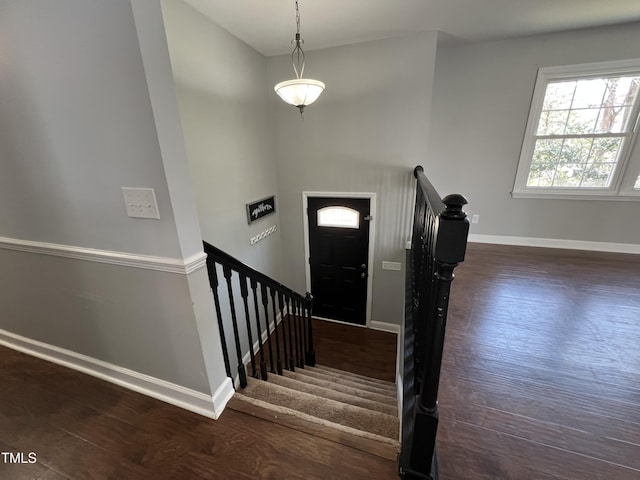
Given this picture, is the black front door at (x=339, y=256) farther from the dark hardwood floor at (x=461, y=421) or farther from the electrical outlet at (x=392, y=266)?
the dark hardwood floor at (x=461, y=421)

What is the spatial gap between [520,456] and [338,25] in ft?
11.6

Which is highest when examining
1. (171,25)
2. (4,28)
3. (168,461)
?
(171,25)

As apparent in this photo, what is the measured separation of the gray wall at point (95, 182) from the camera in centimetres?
101

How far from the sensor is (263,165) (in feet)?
11.4

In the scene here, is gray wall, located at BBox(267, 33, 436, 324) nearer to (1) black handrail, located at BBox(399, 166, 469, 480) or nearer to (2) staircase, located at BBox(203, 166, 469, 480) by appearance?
(2) staircase, located at BBox(203, 166, 469, 480)

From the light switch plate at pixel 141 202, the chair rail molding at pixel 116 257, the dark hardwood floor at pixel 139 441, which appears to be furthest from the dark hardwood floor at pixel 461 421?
the light switch plate at pixel 141 202

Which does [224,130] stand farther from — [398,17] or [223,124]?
[398,17]

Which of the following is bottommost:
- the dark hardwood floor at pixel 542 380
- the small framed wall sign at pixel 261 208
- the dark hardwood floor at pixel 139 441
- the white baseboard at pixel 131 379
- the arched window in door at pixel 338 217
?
the dark hardwood floor at pixel 139 441

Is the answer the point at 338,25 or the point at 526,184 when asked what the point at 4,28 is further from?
the point at 526,184

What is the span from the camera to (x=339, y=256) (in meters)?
3.97

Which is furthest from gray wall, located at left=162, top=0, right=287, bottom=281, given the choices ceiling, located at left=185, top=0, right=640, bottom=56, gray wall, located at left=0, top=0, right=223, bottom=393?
gray wall, located at left=0, top=0, right=223, bottom=393

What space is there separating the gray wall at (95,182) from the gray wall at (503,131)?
3674mm

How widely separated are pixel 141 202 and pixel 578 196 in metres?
4.81

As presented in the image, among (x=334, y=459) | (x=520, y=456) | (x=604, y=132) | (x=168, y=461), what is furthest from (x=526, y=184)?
(x=168, y=461)
